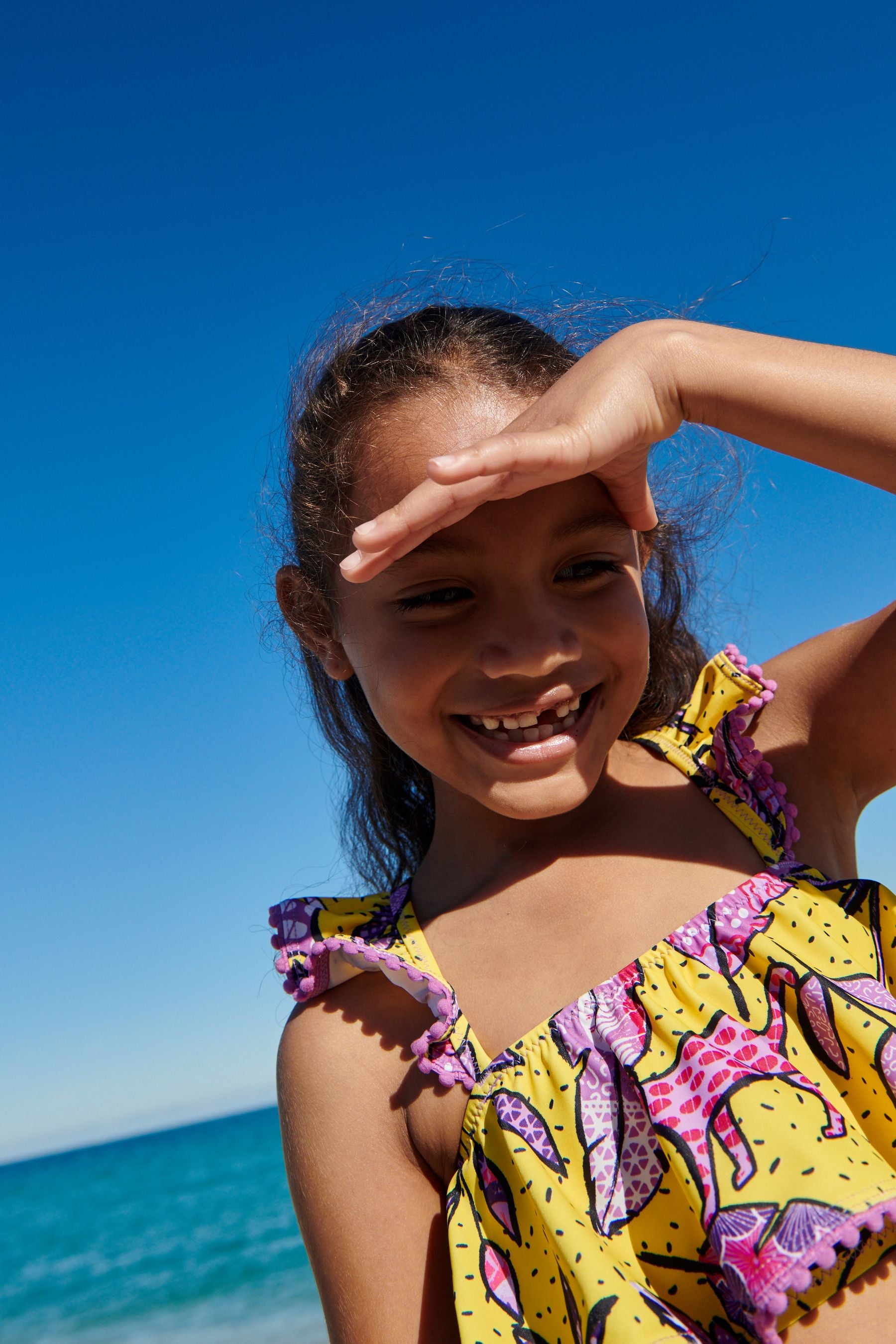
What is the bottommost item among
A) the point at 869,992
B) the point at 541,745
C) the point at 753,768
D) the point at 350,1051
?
the point at 869,992

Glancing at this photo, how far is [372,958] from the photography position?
1889 millimetres

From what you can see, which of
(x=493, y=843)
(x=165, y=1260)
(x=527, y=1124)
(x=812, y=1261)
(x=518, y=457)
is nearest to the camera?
(x=812, y=1261)

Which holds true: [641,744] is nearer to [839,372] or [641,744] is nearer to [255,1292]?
[839,372]

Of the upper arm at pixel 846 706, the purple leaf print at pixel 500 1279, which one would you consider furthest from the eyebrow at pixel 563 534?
the purple leaf print at pixel 500 1279

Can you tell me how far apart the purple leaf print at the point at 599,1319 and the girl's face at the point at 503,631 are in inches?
28.4

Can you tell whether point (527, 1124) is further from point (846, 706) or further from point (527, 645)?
point (846, 706)

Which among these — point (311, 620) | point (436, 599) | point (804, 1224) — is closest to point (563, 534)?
point (436, 599)

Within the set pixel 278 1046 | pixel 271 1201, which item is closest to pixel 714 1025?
pixel 278 1046

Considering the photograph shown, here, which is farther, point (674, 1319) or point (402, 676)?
Answer: point (402, 676)

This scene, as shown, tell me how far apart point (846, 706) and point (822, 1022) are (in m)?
0.57

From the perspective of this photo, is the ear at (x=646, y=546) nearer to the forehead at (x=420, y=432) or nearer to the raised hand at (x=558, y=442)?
the forehead at (x=420, y=432)

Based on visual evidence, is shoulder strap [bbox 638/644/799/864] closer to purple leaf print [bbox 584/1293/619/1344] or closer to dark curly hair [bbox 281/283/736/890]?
dark curly hair [bbox 281/283/736/890]

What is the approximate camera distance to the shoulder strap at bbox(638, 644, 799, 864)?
186 centimetres

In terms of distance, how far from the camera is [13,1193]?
1256 inches
